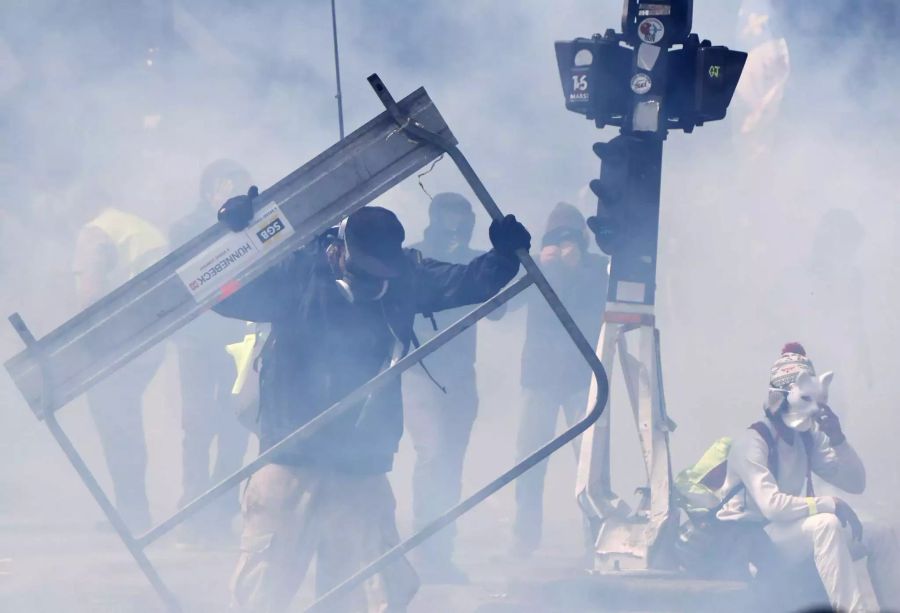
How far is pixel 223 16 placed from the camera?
809 cm

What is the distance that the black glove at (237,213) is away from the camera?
2971 millimetres

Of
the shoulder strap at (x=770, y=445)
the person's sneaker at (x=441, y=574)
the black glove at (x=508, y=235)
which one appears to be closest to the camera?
the black glove at (x=508, y=235)

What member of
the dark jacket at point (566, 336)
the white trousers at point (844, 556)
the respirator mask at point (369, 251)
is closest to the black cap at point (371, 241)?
the respirator mask at point (369, 251)

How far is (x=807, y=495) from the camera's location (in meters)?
4.88

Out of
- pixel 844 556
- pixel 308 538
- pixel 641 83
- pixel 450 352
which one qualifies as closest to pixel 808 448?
pixel 844 556

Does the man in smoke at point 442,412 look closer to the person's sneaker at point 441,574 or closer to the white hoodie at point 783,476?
the person's sneaker at point 441,574

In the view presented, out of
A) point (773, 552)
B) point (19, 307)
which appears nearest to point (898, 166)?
point (773, 552)

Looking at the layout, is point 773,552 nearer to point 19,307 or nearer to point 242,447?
point 242,447

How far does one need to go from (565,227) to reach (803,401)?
1.88 meters

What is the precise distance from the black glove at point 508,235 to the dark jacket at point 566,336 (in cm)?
322

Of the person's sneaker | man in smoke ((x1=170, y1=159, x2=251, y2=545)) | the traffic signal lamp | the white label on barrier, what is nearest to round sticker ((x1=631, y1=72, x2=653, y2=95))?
the traffic signal lamp

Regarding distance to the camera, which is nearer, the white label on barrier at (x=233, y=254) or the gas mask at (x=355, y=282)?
the white label on barrier at (x=233, y=254)

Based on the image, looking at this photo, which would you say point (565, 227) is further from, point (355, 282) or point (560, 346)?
point (355, 282)

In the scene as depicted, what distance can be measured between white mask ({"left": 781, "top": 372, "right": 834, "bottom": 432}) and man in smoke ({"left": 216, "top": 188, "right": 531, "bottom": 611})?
1768 millimetres
